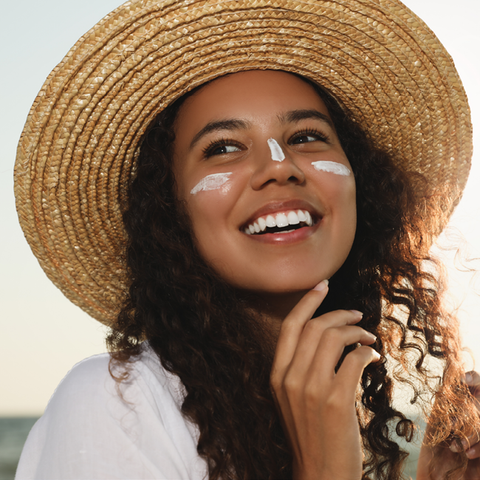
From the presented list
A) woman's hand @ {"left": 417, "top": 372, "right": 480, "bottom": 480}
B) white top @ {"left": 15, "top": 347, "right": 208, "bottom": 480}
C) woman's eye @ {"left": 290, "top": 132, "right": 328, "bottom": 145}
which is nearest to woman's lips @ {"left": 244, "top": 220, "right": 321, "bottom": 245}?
woman's eye @ {"left": 290, "top": 132, "right": 328, "bottom": 145}

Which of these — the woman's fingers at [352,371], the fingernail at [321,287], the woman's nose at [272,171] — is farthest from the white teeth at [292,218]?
the woman's fingers at [352,371]

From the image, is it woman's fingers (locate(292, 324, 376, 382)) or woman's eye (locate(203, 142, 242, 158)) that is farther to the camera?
woman's eye (locate(203, 142, 242, 158))

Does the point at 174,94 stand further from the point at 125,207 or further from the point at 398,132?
the point at 398,132

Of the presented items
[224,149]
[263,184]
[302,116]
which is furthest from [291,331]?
[302,116]

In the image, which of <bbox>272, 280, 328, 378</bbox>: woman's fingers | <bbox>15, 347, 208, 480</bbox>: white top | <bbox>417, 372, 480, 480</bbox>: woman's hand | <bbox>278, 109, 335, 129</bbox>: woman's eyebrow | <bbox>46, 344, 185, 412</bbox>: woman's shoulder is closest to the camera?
<bbox>15, 347, 208, 480</bbox>: white top

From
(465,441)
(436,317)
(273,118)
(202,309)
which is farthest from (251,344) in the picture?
(465,441)

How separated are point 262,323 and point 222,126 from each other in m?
0.88

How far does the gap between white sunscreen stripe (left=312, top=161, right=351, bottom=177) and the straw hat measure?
48 cm

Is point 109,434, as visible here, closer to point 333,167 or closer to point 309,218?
point 309,218

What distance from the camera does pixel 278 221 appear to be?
2.04 m

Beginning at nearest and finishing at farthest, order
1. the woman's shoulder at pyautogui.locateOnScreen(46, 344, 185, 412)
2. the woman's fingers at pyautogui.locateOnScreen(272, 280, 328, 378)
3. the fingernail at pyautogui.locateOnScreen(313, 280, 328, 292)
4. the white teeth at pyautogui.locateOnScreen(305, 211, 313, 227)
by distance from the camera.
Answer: the woman's shoulder at pyautogui.locateOnScreen(46, 344, 185, 412)
the woman's fingers at pyautogui.locateOnScreen(272, 280, 328, 378)
the fingernail at pyautogui.locateOnScreen(313, 280, 328, 292)
the white teeth at pyautogui.locateOnScreen(305, 211, 313, 227)

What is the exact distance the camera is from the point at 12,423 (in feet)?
126

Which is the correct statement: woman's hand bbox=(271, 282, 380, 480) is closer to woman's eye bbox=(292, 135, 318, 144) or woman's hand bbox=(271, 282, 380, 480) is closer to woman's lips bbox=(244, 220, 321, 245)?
woman's lips bbox=(244, 220, 321, 245)

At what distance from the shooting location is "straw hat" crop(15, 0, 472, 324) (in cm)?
214
